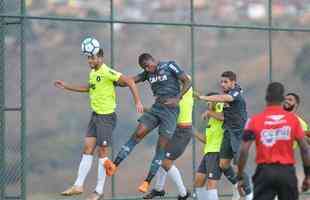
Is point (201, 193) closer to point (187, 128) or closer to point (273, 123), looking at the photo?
point (187, 128)

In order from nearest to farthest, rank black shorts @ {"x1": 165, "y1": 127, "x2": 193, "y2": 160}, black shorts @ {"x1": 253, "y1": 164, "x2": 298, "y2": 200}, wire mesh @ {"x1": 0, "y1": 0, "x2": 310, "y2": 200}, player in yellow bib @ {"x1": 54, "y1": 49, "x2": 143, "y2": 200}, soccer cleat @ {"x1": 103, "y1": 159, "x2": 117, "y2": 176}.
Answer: black shorts @ {"x1": 253, "y1": 164, "x2": 298, "y2": 200} < soccer cleat @ {"x1": 103, "y1": 159, "x2": 117, "y2": 176} < player in yellow bib @ {"x1": 54, "y1": 49, "x2": 143, "y2": 200} < black shorts @ {"x1": 165, "y1": 127, "x2": 193, "y2": 160} < wire mesh @ {"x1": 0, "y1": 0, "x2": 310, "y2": 200}

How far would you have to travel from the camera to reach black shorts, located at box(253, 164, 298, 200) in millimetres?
12562

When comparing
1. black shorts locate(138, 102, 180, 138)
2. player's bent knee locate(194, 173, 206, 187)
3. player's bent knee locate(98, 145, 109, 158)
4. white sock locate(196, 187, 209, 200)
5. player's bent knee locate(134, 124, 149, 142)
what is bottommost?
white sock locate(196, 187, 209, 200)

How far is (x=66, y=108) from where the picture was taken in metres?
58.2

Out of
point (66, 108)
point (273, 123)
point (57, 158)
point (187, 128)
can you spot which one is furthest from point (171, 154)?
point (66, 108)

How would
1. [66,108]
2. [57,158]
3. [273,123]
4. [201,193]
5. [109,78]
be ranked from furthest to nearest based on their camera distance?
[66,108] < [57,158] < [201,193] < [109,78] < [273,123]

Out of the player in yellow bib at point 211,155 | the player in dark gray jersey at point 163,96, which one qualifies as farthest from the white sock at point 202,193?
the player in dark gray jersey at point 163,96

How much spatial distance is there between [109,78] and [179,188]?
201 centimetres

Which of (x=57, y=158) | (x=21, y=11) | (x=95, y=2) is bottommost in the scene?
(x=57, y=158)

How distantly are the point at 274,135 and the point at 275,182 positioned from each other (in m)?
0.49

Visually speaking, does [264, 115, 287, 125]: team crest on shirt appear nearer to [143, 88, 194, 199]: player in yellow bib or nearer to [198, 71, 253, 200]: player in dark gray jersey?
[198, 71, 253, 200]: player in dark gray jersey

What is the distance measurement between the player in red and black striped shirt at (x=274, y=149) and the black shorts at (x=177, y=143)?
13.0 feet

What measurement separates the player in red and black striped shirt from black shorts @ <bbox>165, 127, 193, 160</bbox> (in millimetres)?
3948

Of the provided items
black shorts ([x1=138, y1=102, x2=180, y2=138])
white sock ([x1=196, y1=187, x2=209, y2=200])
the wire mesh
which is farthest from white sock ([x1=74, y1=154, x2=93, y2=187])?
the wire mesh
